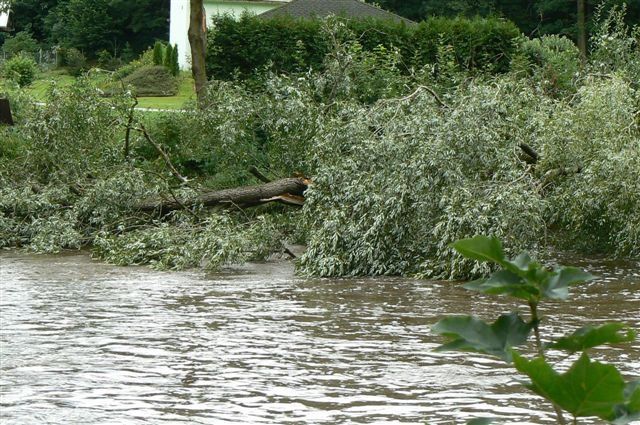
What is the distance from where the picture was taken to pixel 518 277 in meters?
1.51

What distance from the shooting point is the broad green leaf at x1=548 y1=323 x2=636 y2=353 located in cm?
146

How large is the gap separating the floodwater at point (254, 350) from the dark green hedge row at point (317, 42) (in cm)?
1006

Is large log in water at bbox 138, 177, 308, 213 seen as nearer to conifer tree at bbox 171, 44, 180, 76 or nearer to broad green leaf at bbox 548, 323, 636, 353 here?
broad green leaf at bbox 548, 323, 636, 353

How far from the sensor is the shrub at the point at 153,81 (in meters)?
34.7

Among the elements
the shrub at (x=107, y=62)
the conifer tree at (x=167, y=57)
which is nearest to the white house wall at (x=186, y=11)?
the conifer tree at (x=167, y=57)

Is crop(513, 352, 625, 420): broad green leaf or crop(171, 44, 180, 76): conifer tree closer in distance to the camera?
crop(513, 352, 625, 420): broad green leaf

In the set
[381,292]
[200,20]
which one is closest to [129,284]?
[381,292]

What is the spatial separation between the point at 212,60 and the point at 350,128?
9816mm

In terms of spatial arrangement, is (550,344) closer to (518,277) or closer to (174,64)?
(518,277)

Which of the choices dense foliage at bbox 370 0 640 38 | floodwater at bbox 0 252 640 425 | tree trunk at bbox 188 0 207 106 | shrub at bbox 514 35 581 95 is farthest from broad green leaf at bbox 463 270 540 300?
dense foliage at bbox 370 0 640 38

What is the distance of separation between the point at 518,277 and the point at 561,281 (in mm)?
63

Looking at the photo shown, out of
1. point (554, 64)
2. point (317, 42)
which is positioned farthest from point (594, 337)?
point (317, 42)

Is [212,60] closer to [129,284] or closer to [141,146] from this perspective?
[141,146]

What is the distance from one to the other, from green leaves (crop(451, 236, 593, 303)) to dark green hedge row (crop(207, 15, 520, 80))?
19392 mm
